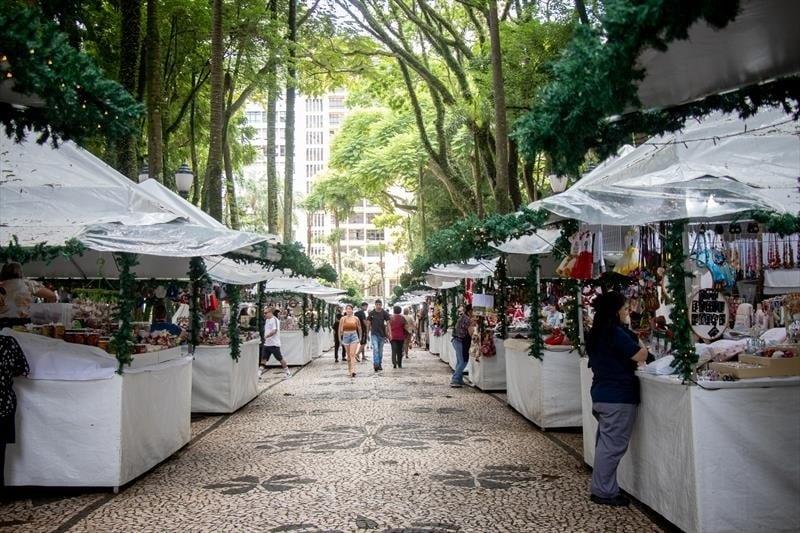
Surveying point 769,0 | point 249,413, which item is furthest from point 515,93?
point 769,0

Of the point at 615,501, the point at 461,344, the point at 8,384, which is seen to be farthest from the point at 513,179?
the point at 8,384

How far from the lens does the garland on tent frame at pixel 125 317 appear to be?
682cm

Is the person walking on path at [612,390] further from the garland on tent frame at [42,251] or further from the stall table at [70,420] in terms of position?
the garland on tent frame at [42,251]

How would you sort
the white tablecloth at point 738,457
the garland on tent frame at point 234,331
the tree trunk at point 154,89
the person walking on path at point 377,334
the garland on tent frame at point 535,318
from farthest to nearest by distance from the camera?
the person walking on path at point 377,334 < the tree trunk at point 154,89 < the garland on tent frame at point 234,331 < the garland on tent frame at point 535,318 < the white tablecloth at point 738,457

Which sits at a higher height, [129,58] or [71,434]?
[129,58]

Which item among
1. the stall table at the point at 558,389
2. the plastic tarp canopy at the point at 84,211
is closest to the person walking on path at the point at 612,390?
the stall table at the point at 558,389

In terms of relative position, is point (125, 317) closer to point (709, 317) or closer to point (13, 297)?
point (13, 297)

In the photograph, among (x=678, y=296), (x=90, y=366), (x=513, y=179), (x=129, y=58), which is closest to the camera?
(x=678, y=296)

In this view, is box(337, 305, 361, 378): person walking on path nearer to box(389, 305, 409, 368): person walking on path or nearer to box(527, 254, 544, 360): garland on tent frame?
box(389, 305, 409, 368): person walking on path

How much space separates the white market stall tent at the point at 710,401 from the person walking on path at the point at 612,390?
15 cm

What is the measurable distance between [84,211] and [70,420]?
2.50m

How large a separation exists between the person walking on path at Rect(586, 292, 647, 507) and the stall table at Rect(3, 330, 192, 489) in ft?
13.7

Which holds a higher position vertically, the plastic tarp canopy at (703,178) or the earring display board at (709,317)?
the plastic tarp canopy at (703,178)

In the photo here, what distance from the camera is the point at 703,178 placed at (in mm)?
5945
